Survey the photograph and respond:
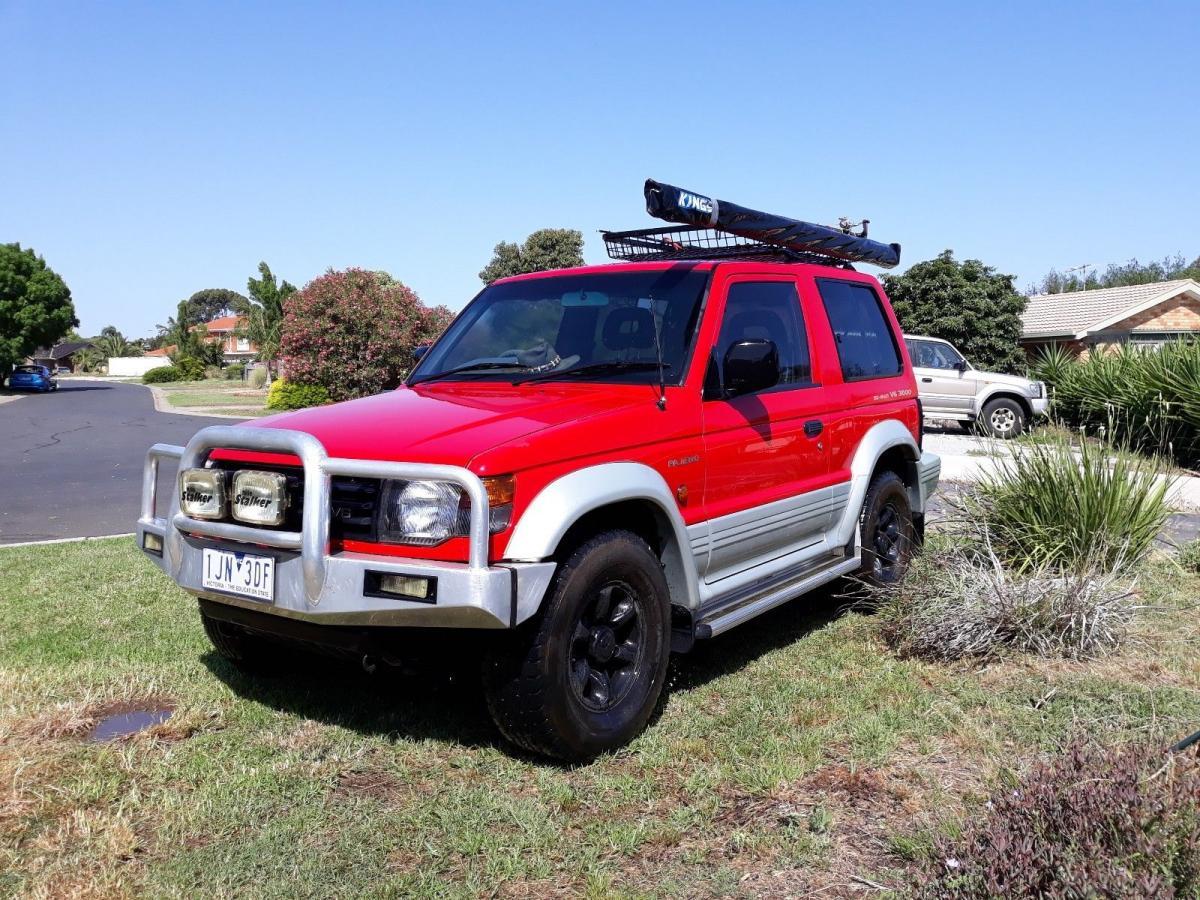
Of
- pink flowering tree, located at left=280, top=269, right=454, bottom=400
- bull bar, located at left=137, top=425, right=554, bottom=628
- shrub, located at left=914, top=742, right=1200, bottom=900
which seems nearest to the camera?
shrub, located at left=914, top=742, right=1200, bottom=900

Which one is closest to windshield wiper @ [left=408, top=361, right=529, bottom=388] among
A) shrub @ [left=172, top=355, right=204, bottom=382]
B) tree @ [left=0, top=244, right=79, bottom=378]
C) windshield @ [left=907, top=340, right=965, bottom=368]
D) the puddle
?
the puddle

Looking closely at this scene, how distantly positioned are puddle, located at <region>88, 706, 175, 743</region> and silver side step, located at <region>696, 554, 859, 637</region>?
235 centimetres

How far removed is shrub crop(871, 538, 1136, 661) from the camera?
16.9 ft

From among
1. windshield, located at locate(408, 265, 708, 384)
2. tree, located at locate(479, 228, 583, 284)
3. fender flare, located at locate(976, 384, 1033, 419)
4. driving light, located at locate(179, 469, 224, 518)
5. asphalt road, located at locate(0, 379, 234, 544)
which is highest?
tree, located at locate(479, 228, 583, 284)

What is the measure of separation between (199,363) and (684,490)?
77407mm

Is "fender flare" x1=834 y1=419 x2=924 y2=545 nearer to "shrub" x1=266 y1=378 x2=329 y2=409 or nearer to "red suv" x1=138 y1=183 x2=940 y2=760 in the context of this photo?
"red suv" x1=138 y1=183 x2=940 y2=760

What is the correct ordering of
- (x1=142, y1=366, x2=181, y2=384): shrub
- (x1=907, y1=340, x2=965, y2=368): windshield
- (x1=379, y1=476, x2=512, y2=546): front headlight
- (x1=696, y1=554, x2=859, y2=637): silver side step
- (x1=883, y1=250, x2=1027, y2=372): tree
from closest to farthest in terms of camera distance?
(x1=379, y1=476, x2=512, y2=546): front headlight < (x1=696, y1=554, x2=859, y2=637): silver side step < (x1=907, y1=340, x2=965, y2=368): windshield < (x1=883, y1=250, x2=1027, y2=372): tree < (x1=142, y1=366, x2=181, y2=384): shrub

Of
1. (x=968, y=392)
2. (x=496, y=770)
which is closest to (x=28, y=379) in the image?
(x=968, y=392)

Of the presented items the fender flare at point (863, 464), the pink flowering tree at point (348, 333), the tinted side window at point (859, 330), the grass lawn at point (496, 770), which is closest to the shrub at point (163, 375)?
the pink flowering tree at point (348, 333)

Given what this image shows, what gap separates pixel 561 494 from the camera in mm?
3684

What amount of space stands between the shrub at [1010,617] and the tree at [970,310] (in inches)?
922

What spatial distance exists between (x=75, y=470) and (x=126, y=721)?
1116 cm

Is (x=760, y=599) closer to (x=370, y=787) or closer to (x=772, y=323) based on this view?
(x=772, y=323)

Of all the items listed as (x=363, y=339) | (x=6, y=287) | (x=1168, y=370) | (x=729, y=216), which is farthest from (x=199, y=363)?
(x=729, y=216)
